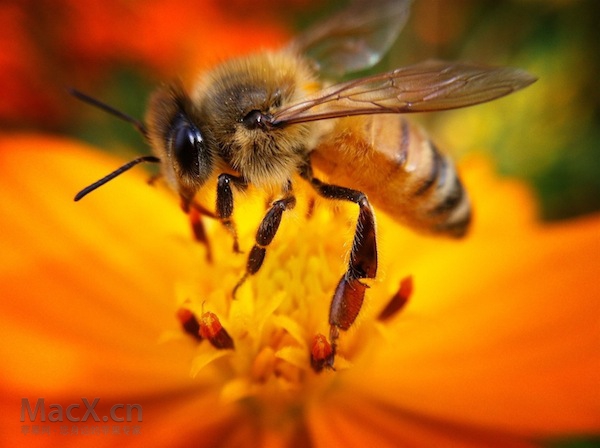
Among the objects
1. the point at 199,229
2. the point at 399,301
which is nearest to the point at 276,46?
the point at 199,229

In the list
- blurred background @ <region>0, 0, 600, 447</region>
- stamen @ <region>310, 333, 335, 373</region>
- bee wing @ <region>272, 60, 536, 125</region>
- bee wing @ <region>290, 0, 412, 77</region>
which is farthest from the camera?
blurred background @ <region>0, 0, 600, 447</region>

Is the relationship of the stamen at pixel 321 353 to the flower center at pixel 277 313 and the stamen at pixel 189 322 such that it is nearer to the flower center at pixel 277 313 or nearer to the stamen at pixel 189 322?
the flower center at pixel 277 313

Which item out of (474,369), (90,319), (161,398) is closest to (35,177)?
(90,319)

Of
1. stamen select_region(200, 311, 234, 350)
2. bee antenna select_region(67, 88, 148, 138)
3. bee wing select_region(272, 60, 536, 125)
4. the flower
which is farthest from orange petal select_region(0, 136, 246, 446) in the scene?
bee wing select_region(272, 60, 536, 125)

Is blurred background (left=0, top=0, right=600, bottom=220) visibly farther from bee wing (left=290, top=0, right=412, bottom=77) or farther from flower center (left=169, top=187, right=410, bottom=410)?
flower center (left=169, top=187, right=410, bottom=410)

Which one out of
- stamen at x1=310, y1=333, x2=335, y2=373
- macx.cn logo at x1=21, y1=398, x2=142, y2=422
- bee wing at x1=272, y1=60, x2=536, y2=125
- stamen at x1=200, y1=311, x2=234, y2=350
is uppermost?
bee wing at x1=272, y1=60, x2=536, y2=125

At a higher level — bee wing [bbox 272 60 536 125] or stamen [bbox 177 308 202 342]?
bee wing [bbox 272 60 536 125]
